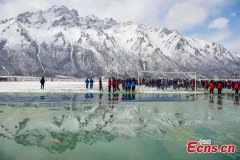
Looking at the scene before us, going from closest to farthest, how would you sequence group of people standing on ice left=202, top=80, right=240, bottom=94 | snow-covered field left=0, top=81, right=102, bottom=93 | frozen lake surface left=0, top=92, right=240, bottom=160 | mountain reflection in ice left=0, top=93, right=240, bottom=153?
frozen lake surface left=0, top=92, right=240, bottom=160, mountain reflection in ice left=0, top=93, right=240, bottom=153, group of people standing on ice left=202, top=80, right=240, bottom=94, snow-covered field left=0, top=81, right=102, bottom=93

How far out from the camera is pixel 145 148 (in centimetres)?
1009

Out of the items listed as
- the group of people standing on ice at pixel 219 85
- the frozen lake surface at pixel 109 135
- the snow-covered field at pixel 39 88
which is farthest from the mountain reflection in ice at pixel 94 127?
the snow-covered field at pixel 39 88

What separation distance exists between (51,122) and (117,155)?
20.5ft

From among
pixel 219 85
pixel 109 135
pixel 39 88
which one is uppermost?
pixel 219 85

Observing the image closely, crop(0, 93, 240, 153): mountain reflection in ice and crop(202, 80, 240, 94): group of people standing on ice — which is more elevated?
crop(202, 80, 240, 94): group of people standing on ice

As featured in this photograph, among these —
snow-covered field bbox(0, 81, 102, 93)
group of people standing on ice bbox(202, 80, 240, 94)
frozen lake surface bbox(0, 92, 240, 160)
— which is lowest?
frozen lake surface bbox(0, 92, 240, 160)

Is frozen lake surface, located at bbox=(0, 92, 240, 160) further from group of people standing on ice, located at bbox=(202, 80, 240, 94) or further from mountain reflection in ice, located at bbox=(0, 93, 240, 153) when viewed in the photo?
group of people standing on ice, located at bbox=(202, 80, 240, 94)

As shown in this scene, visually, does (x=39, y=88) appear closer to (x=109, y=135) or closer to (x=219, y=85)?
(x=219, y=85)

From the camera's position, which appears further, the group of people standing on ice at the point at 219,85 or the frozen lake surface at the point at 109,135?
the group of people standing on ice at the point at 219,85

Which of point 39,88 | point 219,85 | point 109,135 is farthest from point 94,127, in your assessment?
point 39,88

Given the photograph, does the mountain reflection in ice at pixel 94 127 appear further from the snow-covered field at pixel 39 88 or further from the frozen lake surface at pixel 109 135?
the snow-covered field at pixel 39 88

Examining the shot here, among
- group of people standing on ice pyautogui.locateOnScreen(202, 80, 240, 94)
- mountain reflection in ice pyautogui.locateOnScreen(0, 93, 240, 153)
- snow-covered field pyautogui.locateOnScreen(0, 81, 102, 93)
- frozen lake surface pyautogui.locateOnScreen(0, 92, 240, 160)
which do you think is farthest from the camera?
Result: snow-covered field pyautogui.locateOnScreen(0, 81, 102, 93)

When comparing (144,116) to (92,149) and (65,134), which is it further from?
(92,149)

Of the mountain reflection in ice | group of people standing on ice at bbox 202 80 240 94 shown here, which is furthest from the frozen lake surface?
group of people standing on ice at bbox 202 80 240 94
